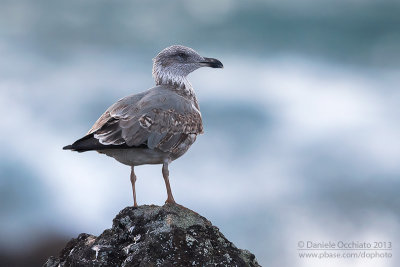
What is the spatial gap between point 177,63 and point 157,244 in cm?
501

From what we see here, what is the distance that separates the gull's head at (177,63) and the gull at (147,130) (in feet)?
3.23

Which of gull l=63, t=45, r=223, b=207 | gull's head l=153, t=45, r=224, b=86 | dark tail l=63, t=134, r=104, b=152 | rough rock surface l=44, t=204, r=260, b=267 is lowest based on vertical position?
rough rock surface l=44, t=204, r=260, b=267

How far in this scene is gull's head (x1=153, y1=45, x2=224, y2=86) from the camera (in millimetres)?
10875

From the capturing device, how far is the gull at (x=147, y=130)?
27.3ft

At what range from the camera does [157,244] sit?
675 centimetres

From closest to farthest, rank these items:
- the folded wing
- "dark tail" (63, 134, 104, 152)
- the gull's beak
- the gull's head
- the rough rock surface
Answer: the rough rock surface
"dark tail" (63, 134, 104, 152)
the folded wing
the gull's head
the gull's beak

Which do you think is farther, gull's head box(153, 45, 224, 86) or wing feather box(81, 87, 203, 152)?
gull's head box(153, 45, 224, 86)

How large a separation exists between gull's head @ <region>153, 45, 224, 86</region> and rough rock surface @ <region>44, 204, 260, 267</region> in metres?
3.70

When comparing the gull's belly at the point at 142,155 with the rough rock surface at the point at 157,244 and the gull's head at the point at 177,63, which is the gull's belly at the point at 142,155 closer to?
the rough rock surface at the point at 157,244

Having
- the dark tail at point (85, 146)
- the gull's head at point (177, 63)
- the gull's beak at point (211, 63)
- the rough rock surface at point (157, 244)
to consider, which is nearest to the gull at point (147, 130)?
the dark tail at point (85, 146)

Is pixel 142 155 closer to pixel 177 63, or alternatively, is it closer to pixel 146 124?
pixel 146 124

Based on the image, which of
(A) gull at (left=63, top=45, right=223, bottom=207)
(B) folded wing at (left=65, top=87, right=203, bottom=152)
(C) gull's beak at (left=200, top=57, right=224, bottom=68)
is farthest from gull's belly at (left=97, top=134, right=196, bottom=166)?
(C) gull's beak at (left=200, top=57, right=224, bottom=68)

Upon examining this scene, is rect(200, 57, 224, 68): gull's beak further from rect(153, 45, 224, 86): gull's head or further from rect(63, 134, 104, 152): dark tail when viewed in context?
rect(63, 134, 104, 152): dark tail

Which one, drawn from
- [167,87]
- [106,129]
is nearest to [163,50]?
[167,87]
